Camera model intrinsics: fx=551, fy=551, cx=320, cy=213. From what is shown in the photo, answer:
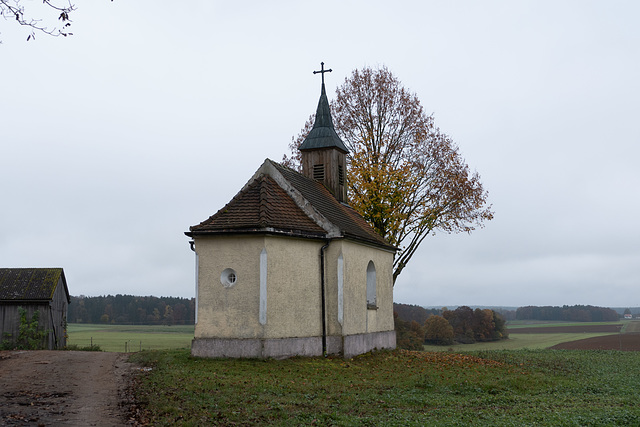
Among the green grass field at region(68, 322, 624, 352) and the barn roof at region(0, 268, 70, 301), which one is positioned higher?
the barn roof at region(0, 268, 70, 301)

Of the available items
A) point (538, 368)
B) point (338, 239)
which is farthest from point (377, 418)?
point (538, 368)

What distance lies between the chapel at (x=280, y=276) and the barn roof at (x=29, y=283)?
1452 centimetres

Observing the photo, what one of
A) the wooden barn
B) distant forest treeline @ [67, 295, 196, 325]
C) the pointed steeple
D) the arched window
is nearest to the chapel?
the arched window

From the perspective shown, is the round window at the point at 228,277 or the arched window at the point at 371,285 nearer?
the round window at the point at 228,277

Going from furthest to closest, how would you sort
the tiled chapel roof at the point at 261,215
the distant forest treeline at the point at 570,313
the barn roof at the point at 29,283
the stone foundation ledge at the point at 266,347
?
the distant forest treeline at the point at 570,313 < the barn roof at the point at 29,283 < the tiled chapel roof at the point at 261,215 < the stone foundation ledge at the point at 266,347

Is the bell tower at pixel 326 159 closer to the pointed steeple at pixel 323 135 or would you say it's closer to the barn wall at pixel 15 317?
the pointed steeple at pixel 323 135

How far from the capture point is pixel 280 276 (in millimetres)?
17766

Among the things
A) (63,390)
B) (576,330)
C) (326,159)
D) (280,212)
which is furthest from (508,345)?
(63,390)

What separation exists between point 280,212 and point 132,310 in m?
61.2

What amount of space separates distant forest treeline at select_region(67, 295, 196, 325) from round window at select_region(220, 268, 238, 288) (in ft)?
176

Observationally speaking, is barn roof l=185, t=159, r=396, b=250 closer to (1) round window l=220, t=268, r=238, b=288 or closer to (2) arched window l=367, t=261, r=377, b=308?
(2) arched window l=367, t=261, r=377, b=308

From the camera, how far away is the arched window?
2284 cm

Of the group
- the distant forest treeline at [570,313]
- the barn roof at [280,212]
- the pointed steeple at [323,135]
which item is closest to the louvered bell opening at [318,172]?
the pointed steeple at [323,135]

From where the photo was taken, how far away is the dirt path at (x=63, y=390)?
9.16 meters
